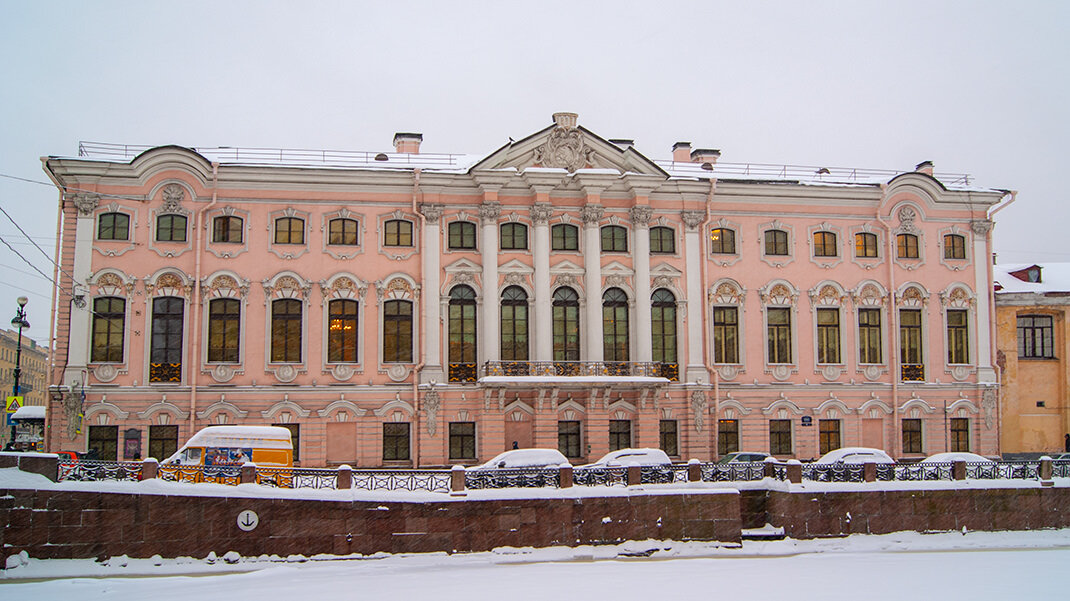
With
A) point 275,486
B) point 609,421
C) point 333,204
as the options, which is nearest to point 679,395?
point 609,421

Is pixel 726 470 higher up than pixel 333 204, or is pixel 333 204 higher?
Result: pixel 333 204

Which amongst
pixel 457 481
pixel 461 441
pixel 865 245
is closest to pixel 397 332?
pixel 461 441

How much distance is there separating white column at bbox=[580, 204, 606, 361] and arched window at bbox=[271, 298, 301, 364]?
889 cm

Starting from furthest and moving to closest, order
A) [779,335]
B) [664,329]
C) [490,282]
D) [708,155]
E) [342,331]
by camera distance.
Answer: [708,155] < [779,335] < [664,329] < [490,282] < [342,331]

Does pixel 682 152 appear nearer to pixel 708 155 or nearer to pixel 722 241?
pixel 708 155

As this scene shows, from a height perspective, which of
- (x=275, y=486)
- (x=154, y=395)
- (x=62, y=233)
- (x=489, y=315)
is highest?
(x=62, y=233)

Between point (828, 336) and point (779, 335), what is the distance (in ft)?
5.58

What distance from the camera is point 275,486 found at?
805 inches

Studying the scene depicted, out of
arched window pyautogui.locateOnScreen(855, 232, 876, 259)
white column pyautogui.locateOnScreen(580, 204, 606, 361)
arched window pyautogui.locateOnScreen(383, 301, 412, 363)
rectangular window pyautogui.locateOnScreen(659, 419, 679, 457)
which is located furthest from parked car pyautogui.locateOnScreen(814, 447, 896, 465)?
arched window pyautogui.locateOnScreen(383, 301, 412, 363)

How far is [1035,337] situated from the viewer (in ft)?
111

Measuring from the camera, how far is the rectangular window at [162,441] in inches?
1084

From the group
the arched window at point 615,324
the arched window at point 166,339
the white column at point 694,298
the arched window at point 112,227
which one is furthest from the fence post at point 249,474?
the white column at point 694,298

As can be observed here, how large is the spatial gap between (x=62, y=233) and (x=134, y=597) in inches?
594

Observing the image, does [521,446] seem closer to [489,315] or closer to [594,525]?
[489,315]
